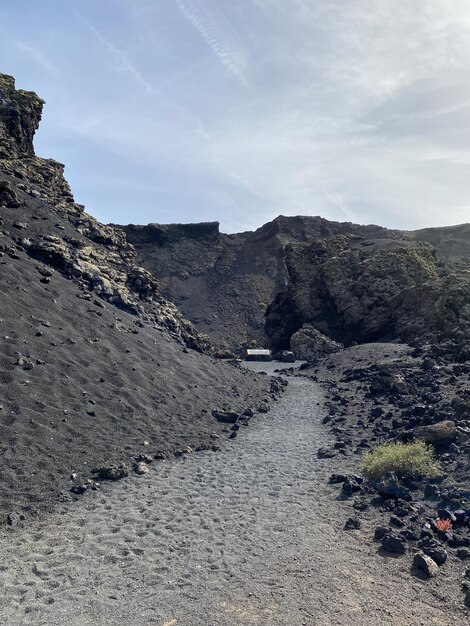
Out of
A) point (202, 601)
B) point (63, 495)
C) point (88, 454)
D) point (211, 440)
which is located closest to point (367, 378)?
point (211, 440)

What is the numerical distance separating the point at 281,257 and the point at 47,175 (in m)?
56.5

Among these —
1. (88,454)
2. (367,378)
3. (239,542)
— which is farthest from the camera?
(367,378)

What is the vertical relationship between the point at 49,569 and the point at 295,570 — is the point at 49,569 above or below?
below

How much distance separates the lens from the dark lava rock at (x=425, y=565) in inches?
292

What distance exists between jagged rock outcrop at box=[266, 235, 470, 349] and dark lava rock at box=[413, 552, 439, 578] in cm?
2541

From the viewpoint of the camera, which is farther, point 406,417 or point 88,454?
point 406,417

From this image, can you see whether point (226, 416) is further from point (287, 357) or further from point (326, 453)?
point (287, 357)

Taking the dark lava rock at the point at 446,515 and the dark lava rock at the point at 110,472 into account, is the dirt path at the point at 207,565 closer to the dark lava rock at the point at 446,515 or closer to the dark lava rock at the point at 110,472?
the dark lava rock at the point at 110,472

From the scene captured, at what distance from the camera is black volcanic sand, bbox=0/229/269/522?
11297mm

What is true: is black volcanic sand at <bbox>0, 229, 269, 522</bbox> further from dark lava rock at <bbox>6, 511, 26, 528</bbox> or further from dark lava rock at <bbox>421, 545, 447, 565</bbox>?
dark lava rock at <bbox>421, 545, 447, 565</bbox>

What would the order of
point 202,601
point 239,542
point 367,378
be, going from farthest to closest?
point 367,378
point 239,542
point 202,601

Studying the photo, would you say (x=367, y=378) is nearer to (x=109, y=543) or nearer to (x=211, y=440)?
(x=211, y=440)

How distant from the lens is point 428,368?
955 inches

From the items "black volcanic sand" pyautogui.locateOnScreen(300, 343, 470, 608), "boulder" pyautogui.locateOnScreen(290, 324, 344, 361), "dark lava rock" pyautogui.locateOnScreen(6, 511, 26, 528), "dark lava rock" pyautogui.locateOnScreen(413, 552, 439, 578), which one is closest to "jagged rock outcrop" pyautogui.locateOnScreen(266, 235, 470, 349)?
"boulder" pyautogui.locateOnScreen(290, 324, 344, 361)
